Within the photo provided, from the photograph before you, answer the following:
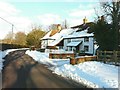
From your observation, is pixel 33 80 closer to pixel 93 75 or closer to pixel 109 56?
pixel 93 75

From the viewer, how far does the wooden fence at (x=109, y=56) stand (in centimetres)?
2218

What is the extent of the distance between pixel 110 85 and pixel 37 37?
8665 cm

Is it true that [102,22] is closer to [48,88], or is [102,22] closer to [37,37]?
[48,88]

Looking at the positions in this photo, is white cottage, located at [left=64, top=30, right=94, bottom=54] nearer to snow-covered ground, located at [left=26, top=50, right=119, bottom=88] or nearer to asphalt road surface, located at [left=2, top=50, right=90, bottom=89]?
snow-covered ground, located at [left=26, top=50, right=119, bottom=88]

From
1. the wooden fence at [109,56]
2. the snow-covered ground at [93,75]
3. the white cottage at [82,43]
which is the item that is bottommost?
the snow-covered ground at [93,75]

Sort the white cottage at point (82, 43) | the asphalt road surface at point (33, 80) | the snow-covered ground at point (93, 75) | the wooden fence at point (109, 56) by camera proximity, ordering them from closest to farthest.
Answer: the asphalt road surface at point (33, 80)
the snow-covered ground at point (93, 75)
the wooden fence at point (109, 56)
the white cottage at point (82, 43)

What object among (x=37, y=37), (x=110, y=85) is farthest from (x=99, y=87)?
(x=37, y=37)

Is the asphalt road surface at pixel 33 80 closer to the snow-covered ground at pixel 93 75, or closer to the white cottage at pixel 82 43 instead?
the snow-covered ground at pixel 93 75

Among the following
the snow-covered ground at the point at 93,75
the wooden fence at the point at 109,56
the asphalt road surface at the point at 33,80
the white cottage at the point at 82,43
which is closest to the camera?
the asphalt road surface at the point at 33,80

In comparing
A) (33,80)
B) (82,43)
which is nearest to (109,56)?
(33,80)

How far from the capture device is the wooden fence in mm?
22180

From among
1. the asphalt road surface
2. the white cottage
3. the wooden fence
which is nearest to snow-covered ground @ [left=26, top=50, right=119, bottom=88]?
the asphalt road surface

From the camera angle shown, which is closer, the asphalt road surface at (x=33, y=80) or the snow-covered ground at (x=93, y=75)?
the asphalt road surface at (x=33, y=80)

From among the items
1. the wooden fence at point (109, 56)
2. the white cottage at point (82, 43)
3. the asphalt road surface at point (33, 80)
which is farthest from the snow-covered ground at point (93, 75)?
the white cottage at point (82, 43)
